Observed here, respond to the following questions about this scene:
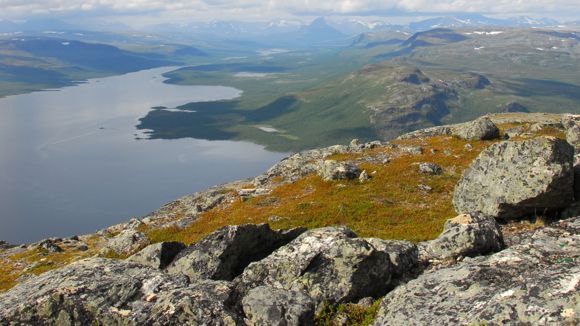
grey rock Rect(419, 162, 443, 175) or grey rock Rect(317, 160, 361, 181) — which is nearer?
grey rock Rect(419, 162, 443, 175)

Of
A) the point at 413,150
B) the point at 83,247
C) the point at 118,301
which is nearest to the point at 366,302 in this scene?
the point at 118,301

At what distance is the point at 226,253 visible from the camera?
20.0 metres

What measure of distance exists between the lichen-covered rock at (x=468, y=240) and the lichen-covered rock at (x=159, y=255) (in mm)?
12425

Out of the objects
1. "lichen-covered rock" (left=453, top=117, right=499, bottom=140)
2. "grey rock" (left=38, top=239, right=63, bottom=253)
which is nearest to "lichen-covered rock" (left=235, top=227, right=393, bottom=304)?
"grey rock" (left=38, top=239, right=63, bottom=253)

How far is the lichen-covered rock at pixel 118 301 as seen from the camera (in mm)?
14914

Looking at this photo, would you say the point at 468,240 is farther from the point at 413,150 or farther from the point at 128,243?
the point at 413,150

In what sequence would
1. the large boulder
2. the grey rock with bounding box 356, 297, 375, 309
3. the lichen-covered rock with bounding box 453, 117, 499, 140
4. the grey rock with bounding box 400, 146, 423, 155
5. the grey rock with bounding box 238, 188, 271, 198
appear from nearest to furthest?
the grey rock with bounding box 356, 297, 375, 309
the large boulder
the grey rock with bounding box 238, 188, 271, 198
the grey rock with bounding box 400, 146, 423, 155
the lichen-covered rock with bounding box 453, 117, 499, 140

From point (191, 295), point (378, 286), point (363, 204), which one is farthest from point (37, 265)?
point (378, 286)

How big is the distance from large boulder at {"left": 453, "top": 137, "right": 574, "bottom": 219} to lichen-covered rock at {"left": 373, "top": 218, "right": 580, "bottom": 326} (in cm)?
800

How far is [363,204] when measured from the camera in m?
39.9

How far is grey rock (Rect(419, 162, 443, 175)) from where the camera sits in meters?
49.5

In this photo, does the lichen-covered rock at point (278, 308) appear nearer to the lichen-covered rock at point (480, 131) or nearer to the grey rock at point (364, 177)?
the grey rock at point (364, 177)

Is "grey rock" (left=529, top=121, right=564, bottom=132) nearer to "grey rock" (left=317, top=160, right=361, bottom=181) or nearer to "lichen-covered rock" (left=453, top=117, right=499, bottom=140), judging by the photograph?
"lichen-covered rock" (left=453, top=117, right=499, bottom=140)

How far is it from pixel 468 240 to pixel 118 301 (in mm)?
14853
